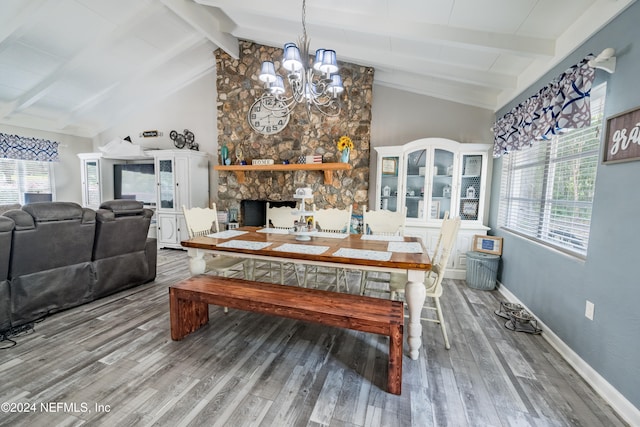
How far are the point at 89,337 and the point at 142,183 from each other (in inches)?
166

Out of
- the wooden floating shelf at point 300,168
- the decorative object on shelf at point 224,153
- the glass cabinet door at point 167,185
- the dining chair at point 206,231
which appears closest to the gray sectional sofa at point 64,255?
the dining chair at point 206,231

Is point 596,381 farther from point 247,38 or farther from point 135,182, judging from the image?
point 135,182

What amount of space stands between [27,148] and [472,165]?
7744mm

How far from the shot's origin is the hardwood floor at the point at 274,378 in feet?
4.78

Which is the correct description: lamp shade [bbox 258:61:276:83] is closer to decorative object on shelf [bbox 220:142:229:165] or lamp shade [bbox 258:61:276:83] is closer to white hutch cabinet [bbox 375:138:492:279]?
white hutch cabinet [bbox 375:138:492:279]

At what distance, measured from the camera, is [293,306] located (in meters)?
1.81

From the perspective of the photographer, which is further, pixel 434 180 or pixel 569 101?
pixel 434 180

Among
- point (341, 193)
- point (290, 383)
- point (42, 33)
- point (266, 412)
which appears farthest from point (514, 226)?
point (42, 33)

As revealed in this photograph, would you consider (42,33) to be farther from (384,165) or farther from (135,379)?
(384,165)

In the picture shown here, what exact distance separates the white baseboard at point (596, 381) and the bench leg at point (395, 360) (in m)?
1.18

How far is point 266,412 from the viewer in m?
1.48

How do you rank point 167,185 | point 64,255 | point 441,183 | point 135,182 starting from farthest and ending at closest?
1. point 135,182
2. point 167,185
3. point 441,183
4. point 64,255

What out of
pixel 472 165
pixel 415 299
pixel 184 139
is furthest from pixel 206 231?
pixel 472 165

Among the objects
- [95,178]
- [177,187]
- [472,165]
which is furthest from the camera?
[95,178]
